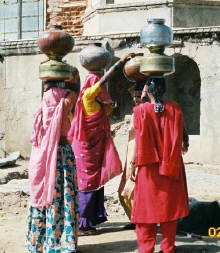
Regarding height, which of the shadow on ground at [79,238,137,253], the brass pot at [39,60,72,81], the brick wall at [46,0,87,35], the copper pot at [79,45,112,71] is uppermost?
the brick wall at [46,0,87,35]

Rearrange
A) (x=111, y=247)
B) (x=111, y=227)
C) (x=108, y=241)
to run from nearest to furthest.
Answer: (x=111, y=247) → (x=108, y=241) → (x=111, y=227)

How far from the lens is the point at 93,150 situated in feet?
18.9

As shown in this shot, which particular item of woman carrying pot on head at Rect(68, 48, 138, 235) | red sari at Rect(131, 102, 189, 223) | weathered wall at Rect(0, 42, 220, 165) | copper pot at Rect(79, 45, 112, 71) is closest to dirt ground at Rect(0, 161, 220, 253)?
woman carrying pot on head at Rect(68, 48, 138, 235)

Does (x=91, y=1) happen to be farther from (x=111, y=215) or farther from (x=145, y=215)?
(x=145, y=215)

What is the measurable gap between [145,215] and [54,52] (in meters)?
1.61

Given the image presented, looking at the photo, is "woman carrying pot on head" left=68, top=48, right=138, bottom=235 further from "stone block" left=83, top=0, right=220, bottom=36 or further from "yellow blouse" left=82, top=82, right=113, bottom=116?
"stone block" left=83, top=0, right=220, bottom=36

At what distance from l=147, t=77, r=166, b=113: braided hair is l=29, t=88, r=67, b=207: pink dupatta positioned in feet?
2.49

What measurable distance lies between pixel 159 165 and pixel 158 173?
2.4 inches

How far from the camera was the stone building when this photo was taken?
1070 centimetres

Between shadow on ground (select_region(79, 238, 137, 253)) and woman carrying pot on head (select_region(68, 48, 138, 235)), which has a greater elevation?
woman carrying pot on head (select_region(68, 48, 138, 235))

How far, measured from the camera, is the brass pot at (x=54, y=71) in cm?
498

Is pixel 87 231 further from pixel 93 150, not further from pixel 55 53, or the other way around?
pixel 55 53

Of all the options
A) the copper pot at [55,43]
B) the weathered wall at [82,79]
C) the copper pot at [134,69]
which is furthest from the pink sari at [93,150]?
the weathered wall at [82,79]

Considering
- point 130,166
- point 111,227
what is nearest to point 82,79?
point 111,227
